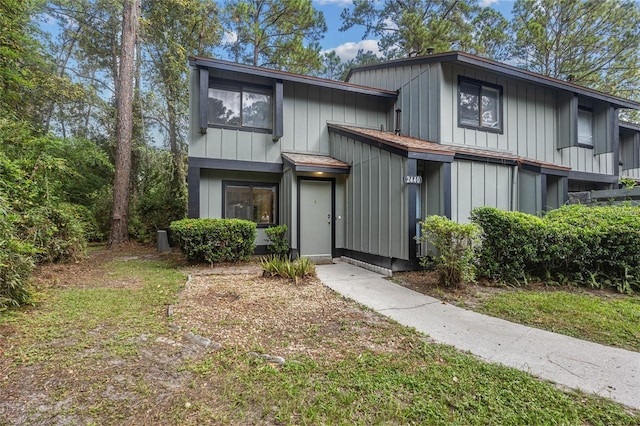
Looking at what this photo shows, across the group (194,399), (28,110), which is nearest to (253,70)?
(194,399)

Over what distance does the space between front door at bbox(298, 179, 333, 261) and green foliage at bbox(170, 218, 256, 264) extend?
1406 mm

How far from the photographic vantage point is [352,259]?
745cm

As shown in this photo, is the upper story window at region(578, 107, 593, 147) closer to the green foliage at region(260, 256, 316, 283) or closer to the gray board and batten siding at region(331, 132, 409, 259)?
the gray board and batten siding at region(331, 132, 409, 259)

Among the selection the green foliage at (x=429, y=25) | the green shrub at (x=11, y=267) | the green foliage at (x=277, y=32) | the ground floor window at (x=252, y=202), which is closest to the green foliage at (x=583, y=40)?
the green foliage at (x=429, y=25)

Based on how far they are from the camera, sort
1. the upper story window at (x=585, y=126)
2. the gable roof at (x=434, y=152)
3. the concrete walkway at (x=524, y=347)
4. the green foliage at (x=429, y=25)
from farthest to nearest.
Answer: the green foliage at (x=429, y=25) < the upper story window at (x=585, y=126) < the gable roof at (x=434, y=152) < the concrete walkway at (x=524, y=347)

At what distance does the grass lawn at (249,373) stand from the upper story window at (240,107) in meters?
5.43

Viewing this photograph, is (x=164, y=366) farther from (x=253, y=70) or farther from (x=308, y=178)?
(x=253, y=70)

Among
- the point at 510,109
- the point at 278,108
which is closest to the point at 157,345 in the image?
the point at 278,108

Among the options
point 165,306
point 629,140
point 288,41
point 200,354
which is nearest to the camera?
point 200,354

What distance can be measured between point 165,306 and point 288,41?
1428 cm

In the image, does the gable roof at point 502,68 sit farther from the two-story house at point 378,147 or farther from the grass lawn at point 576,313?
the grass lawn at point 576,313

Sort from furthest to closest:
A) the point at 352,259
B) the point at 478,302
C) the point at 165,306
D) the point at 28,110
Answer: the point at 28,110 → the point at 352,259 → the point at 478,302 → the point at 165,306

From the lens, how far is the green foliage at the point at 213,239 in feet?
21.1

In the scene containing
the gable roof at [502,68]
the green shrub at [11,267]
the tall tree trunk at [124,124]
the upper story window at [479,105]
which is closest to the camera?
the green shrub at [11,267]
